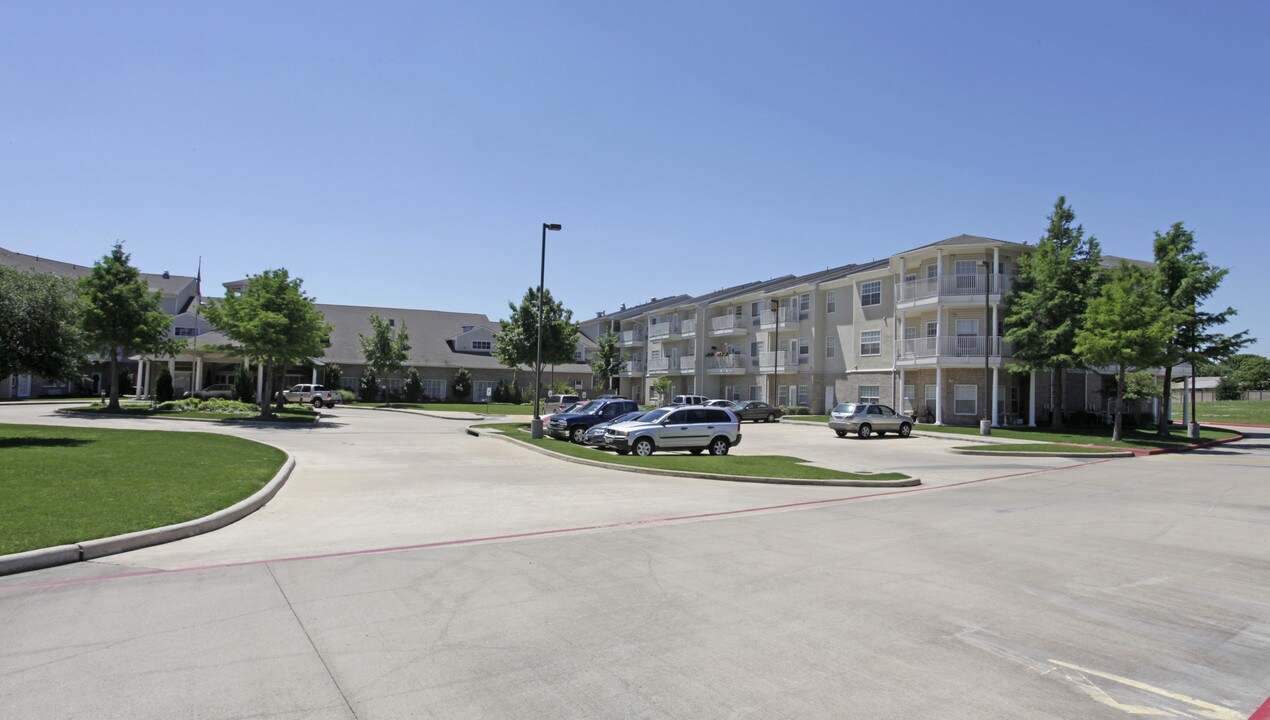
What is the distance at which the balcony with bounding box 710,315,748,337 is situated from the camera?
58.8 m

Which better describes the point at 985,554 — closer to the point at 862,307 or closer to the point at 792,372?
the point at 862,307

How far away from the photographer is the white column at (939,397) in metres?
39.5

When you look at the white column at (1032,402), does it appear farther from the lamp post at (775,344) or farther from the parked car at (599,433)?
the parked car at (599,433)

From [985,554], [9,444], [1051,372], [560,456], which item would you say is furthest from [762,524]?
[1051,372]

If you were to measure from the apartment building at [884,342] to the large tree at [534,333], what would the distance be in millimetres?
16172

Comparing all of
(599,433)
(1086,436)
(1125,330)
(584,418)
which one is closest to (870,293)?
(1086,436)

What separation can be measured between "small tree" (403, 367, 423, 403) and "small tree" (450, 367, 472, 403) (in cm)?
354

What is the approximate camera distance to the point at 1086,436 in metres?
33.3

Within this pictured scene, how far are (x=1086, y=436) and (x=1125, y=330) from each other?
17.7 feet

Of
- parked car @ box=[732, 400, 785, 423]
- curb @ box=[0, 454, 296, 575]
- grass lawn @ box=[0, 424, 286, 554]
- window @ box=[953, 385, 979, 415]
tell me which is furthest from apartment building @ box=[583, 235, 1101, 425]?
curb @ box=[0, 454, 296, 575]

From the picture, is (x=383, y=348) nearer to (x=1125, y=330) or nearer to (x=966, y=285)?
(x=966, y=285)

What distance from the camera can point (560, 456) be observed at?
21766mm

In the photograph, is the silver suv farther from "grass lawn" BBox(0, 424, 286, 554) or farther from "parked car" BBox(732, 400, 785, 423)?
"parked car" BBox(732, 400, 785, 423)

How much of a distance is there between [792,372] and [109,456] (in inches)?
1727
